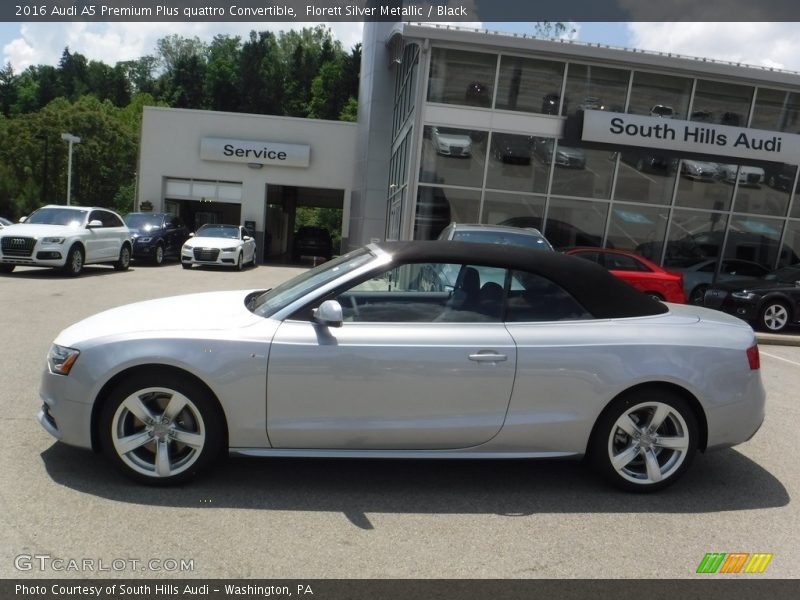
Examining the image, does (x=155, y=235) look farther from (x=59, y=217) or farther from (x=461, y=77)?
→ (x=461, y=77)

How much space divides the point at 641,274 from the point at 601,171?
15.5 ft

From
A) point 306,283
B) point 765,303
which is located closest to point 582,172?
Answer: point 765,303

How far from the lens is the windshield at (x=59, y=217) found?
14.8 metres

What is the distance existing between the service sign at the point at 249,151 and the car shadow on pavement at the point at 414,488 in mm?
22791

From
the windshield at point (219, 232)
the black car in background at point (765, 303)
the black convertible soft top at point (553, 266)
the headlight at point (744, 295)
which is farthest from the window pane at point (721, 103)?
the black convertible soft top at point (553, 266)

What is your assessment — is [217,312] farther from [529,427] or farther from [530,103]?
[530,103]

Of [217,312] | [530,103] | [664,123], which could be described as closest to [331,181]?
[530,103]

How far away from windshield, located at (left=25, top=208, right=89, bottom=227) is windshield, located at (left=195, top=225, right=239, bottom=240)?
4961mm

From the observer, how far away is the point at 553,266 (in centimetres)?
405

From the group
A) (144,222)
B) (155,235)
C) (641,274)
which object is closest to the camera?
(641,274)

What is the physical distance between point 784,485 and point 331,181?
23.7 meters


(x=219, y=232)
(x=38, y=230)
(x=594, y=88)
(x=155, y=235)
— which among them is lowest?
(x=155, y=235)

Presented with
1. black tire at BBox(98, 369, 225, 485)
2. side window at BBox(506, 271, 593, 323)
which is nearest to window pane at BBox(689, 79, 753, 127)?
side window at BBox(506, 271, 593, 323)

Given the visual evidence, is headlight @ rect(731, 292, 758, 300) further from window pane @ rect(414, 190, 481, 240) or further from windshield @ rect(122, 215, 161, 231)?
windshield @ rect(122, 215, 161, 231)
